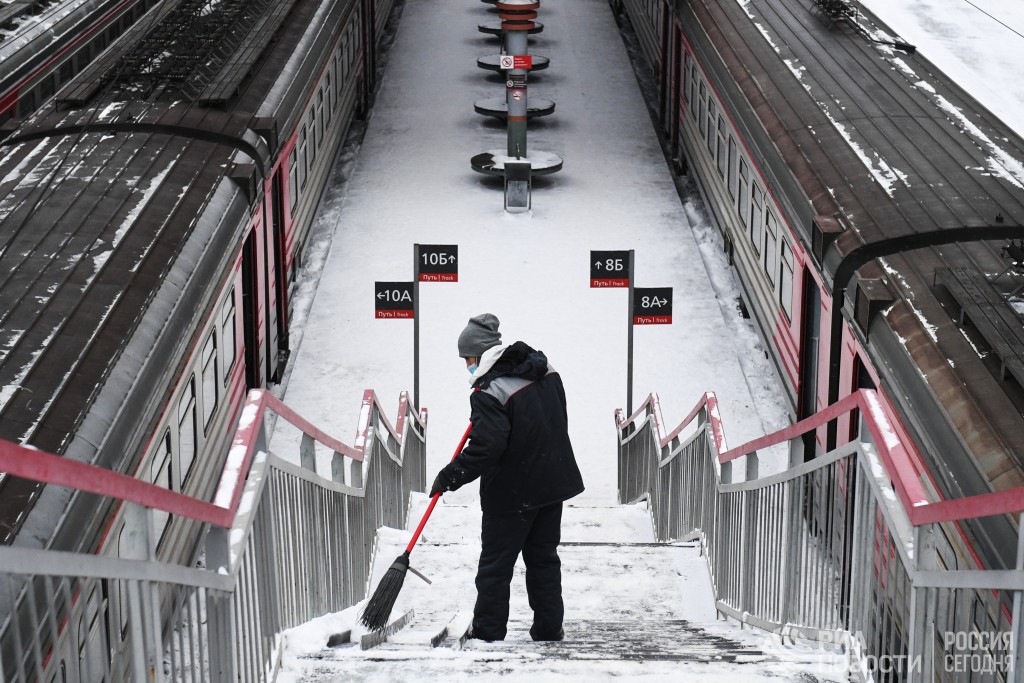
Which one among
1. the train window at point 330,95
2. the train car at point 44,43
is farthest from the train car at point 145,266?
the train window at point 330,95

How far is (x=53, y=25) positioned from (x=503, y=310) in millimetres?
6365

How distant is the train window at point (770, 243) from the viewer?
1316 centimetres

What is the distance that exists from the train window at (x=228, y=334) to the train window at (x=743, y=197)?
6371 millimetres

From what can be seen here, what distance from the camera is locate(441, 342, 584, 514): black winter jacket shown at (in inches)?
209

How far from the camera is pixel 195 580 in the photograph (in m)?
3.38

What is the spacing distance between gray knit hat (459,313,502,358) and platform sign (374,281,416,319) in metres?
7.07

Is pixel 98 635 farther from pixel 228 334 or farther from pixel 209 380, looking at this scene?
pixel 228 334

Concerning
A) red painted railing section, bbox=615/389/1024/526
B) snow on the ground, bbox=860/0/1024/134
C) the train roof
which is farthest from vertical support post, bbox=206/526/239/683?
snow on the ground, bbox=860/0/1024/134

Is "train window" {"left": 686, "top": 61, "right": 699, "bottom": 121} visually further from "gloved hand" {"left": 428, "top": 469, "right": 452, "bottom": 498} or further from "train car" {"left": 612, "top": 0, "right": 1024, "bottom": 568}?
"gloved hand" {"left": 428, "top": 469, "right": 452, "bottom": 498}

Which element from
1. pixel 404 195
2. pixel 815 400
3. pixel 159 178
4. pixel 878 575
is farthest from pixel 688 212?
pixel 878 575

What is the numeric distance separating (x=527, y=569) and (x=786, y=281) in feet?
24.0

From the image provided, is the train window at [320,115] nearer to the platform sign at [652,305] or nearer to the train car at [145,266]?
the train car at [145,266]

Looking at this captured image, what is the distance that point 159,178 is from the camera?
973cm

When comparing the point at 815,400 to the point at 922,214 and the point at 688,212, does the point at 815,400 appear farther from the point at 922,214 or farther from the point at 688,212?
the point at 688,212
